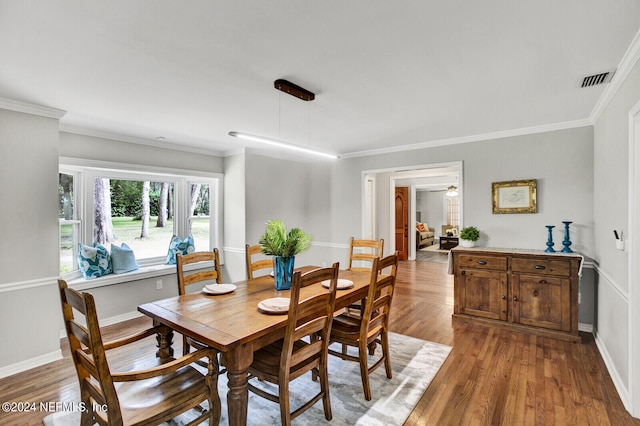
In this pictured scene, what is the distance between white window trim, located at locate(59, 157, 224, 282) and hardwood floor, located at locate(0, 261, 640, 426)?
0.68 meters

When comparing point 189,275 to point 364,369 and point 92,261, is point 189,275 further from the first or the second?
point 92,261

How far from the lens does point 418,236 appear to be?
10.2 meters

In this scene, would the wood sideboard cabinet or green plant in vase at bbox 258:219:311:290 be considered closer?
green plant in vase at bbox 258:219:311:290

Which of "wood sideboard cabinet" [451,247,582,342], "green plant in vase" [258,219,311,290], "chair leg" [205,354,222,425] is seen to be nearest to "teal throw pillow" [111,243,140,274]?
"green plant in vase" [258,219,311,290]

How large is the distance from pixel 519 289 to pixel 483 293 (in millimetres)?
384

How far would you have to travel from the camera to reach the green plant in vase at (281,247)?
8.51 ft

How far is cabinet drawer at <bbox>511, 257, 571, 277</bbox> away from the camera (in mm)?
3354

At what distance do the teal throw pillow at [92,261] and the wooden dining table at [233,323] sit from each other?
7.08ft

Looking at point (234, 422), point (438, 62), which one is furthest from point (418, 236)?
point (234, 422)

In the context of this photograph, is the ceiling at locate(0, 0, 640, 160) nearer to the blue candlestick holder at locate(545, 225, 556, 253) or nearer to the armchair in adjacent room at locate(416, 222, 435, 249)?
the blue candlestick holder at locate(545, 225, 556, 253)

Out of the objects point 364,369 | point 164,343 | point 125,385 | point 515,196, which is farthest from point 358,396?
point 515,196

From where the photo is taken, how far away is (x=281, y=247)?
261 centimetres

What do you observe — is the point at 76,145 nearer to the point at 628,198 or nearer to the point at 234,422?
the point at 234,422

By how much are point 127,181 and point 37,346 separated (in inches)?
86.4
